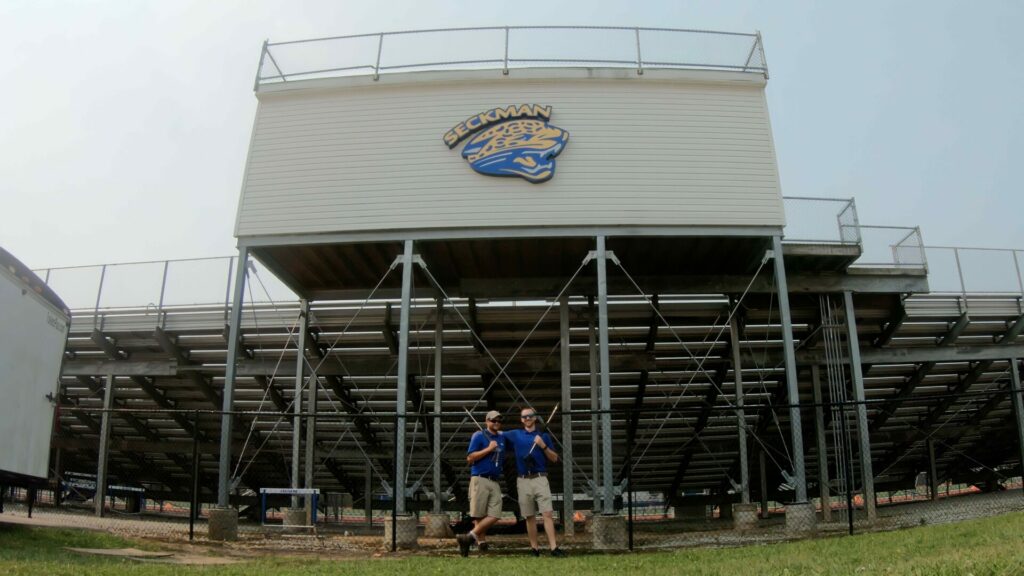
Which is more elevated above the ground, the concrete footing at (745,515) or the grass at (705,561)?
the concrete footing at (745,515)

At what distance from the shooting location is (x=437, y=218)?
1444 cm

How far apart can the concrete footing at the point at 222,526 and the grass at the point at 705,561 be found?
201 cm

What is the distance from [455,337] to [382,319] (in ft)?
5.21

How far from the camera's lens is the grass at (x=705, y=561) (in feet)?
19.9

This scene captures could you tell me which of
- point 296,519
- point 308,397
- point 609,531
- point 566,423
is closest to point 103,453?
point 308,397

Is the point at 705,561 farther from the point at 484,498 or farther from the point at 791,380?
the point at 791,380

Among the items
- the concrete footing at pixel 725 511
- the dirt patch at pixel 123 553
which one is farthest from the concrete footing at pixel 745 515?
the dirt patch at pixel 123 553

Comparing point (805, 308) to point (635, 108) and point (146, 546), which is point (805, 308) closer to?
point (635, 108)

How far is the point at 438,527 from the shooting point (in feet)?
45.0

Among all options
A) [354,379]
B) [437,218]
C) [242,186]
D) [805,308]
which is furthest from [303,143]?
[805,308]

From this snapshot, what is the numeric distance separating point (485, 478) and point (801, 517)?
518 centimetres

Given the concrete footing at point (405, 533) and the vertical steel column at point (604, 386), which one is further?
the vertical steel column at point (604, 386)

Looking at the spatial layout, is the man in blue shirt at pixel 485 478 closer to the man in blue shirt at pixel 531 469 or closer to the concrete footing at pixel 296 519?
the man in blue shirt at pixel 531 469

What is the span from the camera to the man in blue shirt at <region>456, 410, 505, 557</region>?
32.1 feet
